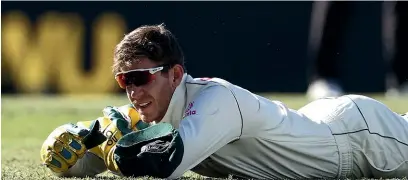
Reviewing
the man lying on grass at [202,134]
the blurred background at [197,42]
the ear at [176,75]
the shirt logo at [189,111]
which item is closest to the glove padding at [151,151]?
the man lying on grass at [202,134]

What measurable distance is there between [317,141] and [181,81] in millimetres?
588

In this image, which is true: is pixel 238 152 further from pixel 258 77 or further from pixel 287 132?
pixel 258 77

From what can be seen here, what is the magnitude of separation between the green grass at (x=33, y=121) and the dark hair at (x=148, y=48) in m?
0.53

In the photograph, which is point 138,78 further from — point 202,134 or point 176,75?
point 202,134

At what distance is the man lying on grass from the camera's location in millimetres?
3459

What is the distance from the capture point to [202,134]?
3473mm

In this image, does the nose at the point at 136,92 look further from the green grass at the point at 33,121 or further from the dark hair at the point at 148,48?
the green grass at the point at 33,121

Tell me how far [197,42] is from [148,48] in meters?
8.71

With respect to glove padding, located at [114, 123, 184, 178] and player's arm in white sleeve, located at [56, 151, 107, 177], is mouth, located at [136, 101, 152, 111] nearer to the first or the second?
glove padding, located at [114, 123, 184, 178]

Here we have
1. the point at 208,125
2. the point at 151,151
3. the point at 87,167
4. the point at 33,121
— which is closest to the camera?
the point at 151,151

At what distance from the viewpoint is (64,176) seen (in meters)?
3.92

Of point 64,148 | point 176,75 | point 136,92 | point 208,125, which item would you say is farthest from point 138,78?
point 64,148

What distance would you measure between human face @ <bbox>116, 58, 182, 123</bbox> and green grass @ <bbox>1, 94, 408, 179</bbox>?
39 centimetres

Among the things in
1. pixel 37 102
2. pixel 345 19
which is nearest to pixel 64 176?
pixel 345 19
